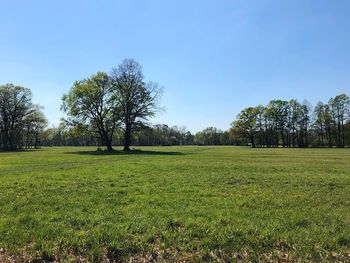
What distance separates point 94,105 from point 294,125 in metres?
81.2

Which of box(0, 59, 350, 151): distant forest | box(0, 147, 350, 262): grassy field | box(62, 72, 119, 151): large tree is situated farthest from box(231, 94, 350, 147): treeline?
box(0, 147, 350, 262): grassy field

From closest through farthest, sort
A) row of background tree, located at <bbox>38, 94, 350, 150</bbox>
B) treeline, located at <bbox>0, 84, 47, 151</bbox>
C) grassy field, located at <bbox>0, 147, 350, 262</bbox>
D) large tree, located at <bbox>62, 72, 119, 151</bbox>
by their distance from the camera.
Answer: grassy field, located at <bbox>0, 147, 350, 262</bbox>, large tree, located at <bbox>62, 72, 119, 151</bbox>, treeline, located at <bbox>0, 84, 47, 151</bbox>, row of background tree, located at <bbox>38, 94, 350, 150</bbox>

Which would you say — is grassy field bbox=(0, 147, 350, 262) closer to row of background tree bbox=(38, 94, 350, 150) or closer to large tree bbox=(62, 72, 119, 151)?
large tree bbox=(62, 72, 119, 151)

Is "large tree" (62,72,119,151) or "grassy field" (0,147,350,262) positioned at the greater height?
"large tree" (62,72,119,151)

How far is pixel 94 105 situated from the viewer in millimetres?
65000

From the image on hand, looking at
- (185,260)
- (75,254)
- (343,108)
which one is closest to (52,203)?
(75,254)

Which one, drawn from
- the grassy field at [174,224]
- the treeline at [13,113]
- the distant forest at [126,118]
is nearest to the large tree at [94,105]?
the distant forest at [126,118]

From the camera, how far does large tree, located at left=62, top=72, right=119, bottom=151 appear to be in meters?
64.2

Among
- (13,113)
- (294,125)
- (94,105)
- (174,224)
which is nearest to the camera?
(174,224)

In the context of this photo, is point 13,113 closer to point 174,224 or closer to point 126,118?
point 126,118

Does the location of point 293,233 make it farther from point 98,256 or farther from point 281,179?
point 281,179

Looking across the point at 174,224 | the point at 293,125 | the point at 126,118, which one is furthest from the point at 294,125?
the point at 174,224

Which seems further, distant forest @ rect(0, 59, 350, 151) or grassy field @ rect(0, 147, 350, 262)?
distant forest @ rect(0, 59, 350, 151)

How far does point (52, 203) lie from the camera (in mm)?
11352
